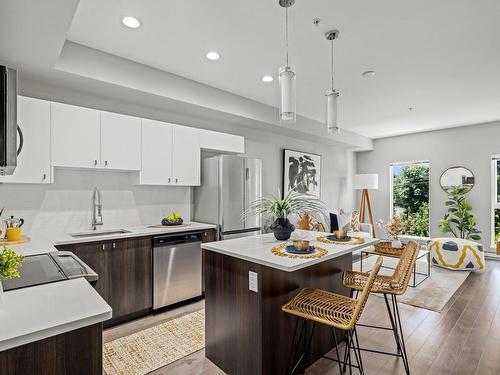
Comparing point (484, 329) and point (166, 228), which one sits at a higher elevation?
point (166, 228)

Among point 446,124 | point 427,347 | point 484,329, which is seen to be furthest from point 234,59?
point 446,124

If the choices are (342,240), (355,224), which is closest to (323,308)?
(342,240)

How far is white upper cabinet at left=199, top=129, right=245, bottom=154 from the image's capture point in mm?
3865

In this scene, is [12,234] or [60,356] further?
[12,234]

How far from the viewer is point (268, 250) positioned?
208 cm

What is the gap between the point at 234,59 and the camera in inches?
116

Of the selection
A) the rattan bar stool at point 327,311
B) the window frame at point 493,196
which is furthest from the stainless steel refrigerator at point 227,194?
the window frame at point 493,196

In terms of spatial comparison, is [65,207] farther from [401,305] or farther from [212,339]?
[401,305]

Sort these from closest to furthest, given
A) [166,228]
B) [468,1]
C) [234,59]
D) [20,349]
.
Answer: [20,349]
[468,1]
[234,59]
[166,228]

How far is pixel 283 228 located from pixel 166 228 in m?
1.50

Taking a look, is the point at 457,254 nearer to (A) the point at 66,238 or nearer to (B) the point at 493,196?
(B) the point at 493,196

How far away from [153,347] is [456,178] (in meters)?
6.29

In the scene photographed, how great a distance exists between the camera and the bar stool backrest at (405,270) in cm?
204

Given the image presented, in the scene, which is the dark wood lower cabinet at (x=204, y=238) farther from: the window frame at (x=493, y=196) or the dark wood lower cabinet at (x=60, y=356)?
the window frame at (x=493, y=196)
